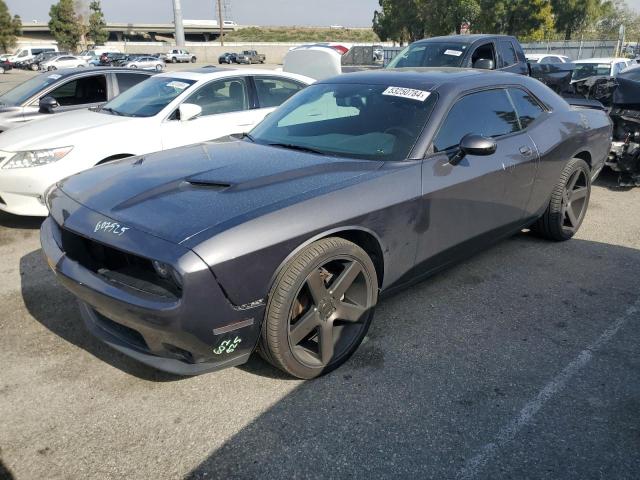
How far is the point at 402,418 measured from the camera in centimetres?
256

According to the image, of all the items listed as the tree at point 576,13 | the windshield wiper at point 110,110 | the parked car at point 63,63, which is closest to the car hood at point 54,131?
the windshield wiper at point 110,110

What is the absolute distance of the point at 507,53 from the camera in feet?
29.5

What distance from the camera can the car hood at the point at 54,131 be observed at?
497 centimetres

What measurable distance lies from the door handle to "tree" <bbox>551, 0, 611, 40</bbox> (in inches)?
1649

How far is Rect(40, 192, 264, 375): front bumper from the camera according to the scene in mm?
2283

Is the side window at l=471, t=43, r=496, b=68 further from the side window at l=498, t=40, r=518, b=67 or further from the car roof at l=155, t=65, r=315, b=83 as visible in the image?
the car roof at l=155, t=65, r=315, b=83

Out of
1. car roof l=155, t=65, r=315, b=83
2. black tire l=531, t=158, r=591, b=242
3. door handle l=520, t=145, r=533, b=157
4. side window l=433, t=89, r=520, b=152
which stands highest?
car roof l=155, t=65, r=315, b=83

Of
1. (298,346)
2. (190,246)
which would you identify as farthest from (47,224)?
(298,346)

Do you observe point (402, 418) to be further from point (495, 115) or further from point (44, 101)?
point (44, 101)

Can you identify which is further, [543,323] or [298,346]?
[543,323]

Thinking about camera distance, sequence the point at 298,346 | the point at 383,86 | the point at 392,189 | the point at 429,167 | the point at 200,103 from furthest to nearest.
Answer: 1. the point at 200,103
2. the point at 383,86
3. the point at 429,167
4. the point at 392,189
5. the point at 298,346

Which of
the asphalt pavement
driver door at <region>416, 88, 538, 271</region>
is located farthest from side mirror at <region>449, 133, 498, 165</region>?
the asphalt pavement

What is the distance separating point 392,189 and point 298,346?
3.30 feet

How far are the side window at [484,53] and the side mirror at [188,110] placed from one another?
481 centimetres
